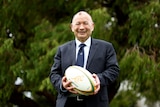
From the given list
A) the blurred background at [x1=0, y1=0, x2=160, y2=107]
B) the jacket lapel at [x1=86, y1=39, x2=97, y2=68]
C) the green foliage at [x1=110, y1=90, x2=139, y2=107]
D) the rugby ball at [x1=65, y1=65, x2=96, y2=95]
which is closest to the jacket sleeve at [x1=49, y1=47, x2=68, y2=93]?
the rugby ball at [x1=65, y1=65, x2=96, y2=95]

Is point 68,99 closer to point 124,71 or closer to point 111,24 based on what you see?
point 124,71

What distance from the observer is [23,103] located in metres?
8.92

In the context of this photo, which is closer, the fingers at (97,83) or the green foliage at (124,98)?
the fingers at (97,83)

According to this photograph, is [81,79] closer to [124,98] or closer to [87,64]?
[87,64]

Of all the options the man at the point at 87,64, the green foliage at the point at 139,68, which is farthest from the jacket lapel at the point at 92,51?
the green foliage at the point at 139,68

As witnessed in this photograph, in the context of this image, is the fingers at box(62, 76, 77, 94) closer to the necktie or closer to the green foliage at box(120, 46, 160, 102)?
the necktie

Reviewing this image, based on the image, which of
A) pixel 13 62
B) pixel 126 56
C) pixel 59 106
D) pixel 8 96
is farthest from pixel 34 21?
pixel 59 106

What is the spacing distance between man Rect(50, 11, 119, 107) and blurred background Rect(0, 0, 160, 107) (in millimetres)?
3323

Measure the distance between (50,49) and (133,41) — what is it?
4.68 feet

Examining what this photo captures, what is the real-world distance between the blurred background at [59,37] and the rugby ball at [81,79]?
3.47 meters

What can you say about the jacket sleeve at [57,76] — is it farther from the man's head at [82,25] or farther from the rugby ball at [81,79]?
the man's head at [82,25]

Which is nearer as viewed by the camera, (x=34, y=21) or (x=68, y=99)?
(x=68, y=99)

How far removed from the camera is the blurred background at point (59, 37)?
6918 millimetres

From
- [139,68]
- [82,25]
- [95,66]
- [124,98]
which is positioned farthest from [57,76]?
[124,98]
